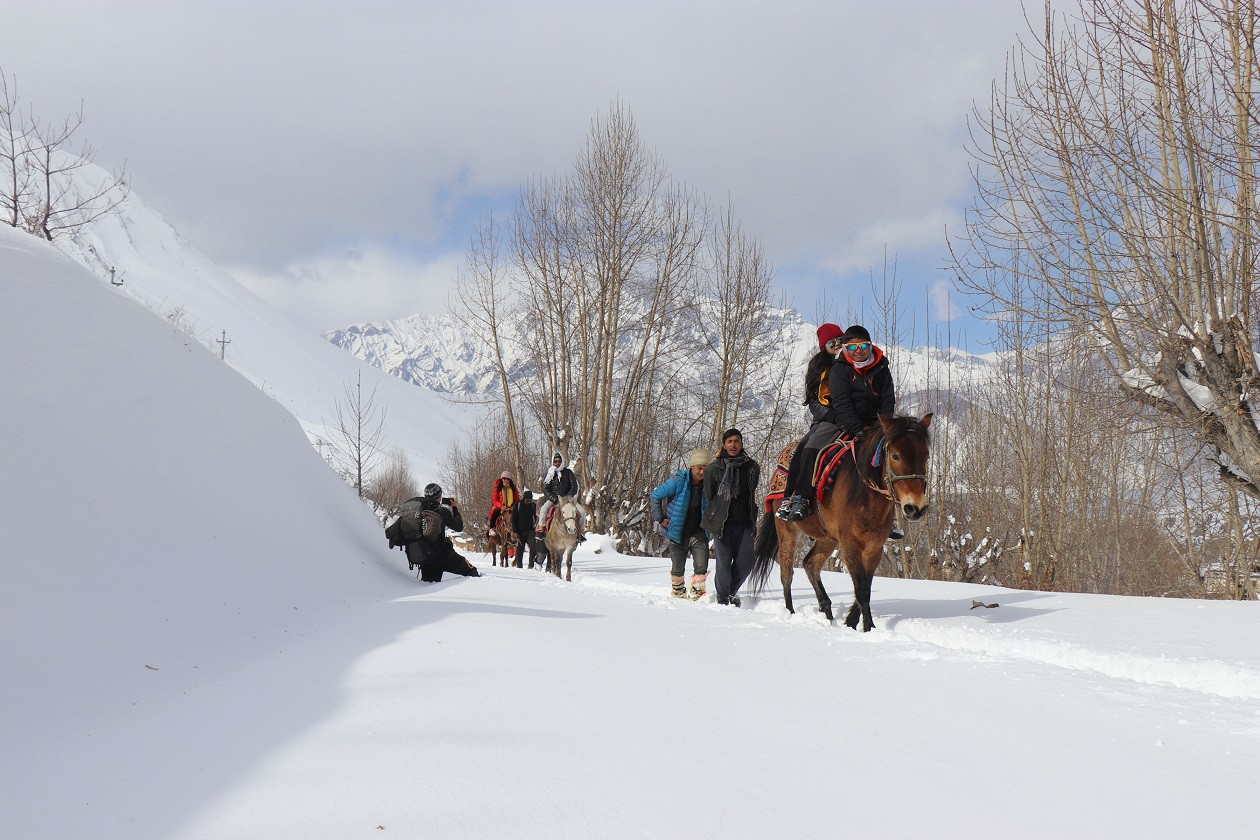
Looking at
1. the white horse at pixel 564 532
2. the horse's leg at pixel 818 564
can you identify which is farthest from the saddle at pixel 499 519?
the horse's leg at pixel 818 564

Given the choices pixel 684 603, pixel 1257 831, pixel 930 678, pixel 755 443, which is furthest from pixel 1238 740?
pixel 755 443

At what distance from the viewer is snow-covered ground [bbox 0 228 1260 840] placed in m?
2.34

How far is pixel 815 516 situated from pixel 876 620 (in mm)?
1018

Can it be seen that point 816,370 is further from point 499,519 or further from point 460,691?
point 499,519

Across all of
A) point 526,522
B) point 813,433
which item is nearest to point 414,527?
point 813,433

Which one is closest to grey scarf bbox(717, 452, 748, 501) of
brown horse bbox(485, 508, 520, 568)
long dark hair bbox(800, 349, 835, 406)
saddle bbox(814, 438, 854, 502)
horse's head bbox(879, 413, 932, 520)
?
long dark hair bbox(800, 349, 835, 406)

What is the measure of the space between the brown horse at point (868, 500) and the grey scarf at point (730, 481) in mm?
1714

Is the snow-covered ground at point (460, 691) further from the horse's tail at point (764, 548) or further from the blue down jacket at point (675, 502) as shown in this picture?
the blue down jacket at point (675, 502)

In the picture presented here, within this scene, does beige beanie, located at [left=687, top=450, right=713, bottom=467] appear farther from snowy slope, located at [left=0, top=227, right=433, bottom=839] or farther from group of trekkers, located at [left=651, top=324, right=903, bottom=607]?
snowy slope, located at [left=0, top=227, right=433, bottom=839]

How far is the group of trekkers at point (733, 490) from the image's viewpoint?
6820 mm

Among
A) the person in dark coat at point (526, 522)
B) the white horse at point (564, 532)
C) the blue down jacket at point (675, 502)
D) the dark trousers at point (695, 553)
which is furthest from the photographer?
the person in dark coat at point (526, 522)

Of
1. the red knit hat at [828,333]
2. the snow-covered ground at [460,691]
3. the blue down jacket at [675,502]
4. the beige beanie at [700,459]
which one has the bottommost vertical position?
the snow-covered ground at [460,691]

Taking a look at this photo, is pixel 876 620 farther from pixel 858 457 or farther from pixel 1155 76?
pixel 1155 76

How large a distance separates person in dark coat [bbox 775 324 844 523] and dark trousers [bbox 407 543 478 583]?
18.3 ft
